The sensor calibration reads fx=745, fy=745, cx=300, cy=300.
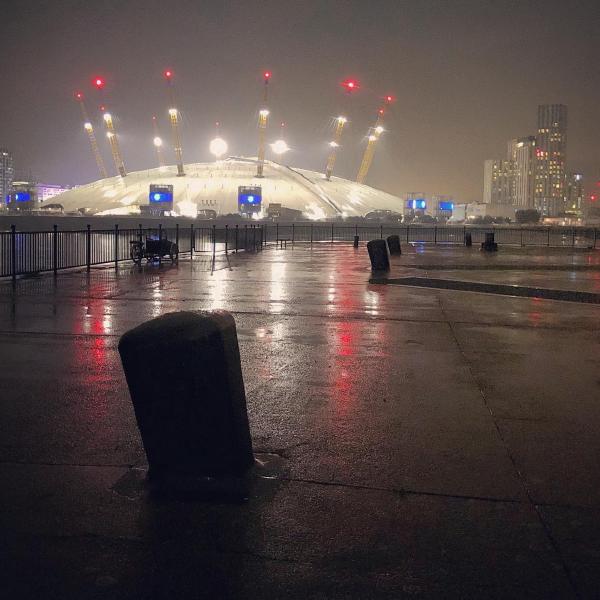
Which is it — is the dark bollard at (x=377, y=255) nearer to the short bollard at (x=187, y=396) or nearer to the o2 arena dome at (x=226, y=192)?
the short bollard at (x=187, y=396)

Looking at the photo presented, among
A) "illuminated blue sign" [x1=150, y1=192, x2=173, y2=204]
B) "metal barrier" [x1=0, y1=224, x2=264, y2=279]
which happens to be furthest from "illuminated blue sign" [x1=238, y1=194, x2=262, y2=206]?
"metal barrier" [x1=0, y1=224, x2=264, y2=279]

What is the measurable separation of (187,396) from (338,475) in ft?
3.68

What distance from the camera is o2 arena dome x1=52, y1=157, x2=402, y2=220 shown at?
147 meters

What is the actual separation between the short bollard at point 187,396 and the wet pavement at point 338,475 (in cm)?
13

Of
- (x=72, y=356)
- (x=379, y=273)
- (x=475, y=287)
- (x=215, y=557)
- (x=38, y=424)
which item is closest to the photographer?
(x=215, y=557)

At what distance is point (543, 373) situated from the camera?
26.5ft

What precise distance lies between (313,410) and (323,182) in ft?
555

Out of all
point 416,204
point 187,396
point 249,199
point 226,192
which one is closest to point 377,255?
point 187,396

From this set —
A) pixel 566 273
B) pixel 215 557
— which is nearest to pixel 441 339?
pixel 215 557

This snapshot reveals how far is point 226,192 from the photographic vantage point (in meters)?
154

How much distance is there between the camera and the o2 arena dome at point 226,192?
483ft

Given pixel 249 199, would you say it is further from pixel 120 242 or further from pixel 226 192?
Answer: pixel 120 242

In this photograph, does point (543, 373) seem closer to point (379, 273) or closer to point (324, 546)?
point (324, 546)

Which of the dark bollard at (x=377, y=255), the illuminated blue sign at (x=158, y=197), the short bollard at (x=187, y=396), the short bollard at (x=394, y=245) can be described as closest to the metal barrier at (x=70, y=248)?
the short bollard at (x=394, y=245)
